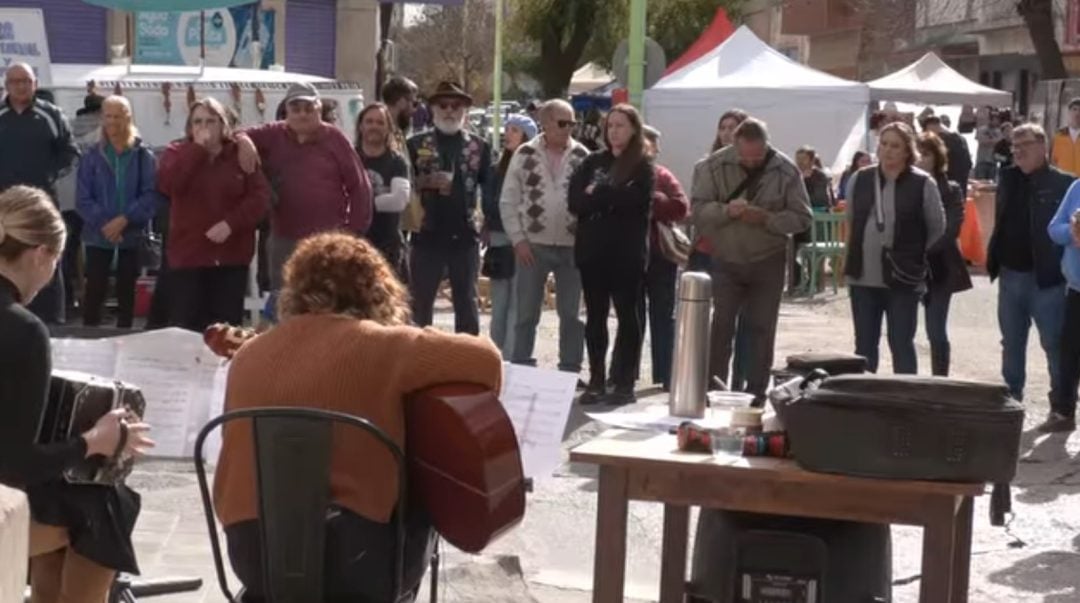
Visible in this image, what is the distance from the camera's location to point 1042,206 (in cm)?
1091

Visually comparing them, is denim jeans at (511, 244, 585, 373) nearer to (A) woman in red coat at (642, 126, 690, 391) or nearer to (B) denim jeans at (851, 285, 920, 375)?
(A) woman in red coat at (642, 126, 690, 391)

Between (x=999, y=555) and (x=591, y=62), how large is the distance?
1644 inches

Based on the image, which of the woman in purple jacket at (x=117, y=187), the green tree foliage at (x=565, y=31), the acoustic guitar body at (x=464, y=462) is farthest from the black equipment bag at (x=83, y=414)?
the green tree foliage at (x=565, y=31)

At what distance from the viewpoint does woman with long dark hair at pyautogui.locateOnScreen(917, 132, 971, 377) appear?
11055 mm

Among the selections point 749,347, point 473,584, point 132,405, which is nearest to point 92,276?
point 749,347

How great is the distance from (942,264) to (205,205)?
162 inches

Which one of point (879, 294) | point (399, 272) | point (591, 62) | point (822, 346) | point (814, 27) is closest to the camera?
point (879, 294)

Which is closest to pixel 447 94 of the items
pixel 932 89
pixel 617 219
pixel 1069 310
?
pixel 617 219

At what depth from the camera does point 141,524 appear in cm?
771

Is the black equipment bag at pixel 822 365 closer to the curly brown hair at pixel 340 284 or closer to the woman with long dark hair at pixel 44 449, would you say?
the curly brown hair at pixel 340 284

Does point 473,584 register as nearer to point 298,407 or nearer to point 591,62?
point 298,407

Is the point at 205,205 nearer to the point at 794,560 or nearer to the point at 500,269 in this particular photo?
the point at 500,269

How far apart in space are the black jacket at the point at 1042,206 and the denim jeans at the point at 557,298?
8.09 ft

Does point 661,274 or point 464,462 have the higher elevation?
point 464,462
